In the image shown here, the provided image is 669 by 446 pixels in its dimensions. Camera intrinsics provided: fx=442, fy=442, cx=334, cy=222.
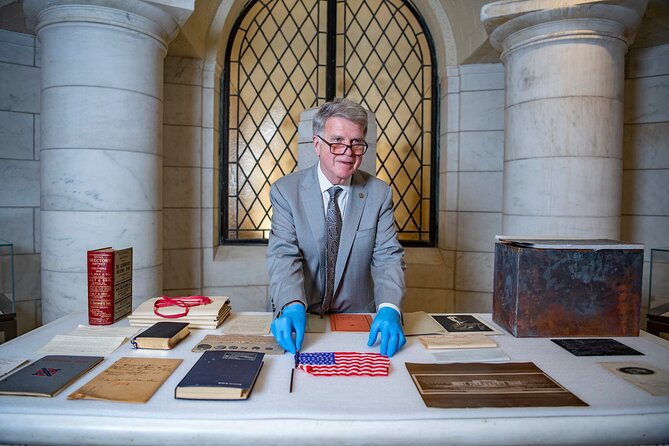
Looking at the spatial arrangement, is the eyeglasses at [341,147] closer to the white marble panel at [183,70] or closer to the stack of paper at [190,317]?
the stack of paper at [190,317]

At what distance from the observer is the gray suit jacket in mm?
2246

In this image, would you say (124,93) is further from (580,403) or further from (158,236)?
(580,403)

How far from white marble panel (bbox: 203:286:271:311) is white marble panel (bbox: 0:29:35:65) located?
8.61 feet

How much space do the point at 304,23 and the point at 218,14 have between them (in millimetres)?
969

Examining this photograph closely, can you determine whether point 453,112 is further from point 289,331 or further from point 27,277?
point 27,277

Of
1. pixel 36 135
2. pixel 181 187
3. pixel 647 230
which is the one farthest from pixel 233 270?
pixel 647 230

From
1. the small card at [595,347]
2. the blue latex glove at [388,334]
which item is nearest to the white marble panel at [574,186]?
the small card at [595,347]

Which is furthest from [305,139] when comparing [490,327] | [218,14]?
[490,327]

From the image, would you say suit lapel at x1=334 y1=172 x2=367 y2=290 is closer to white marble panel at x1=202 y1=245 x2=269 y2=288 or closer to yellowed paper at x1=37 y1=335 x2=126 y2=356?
yellowed paper at x1=37 y1=335 x2=126 y2=356

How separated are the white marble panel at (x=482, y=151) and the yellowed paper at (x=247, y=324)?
10.8 feet

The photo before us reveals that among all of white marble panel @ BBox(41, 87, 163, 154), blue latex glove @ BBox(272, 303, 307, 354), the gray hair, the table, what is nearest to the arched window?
white marble panel @ BBox(41, 87, 163, 154)

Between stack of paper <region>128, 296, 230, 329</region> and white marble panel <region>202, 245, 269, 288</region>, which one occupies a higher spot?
stack of paper <region>128, 296, 230, 329</region>

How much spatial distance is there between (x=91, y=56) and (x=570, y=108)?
347cm

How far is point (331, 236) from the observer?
228 centimetres
